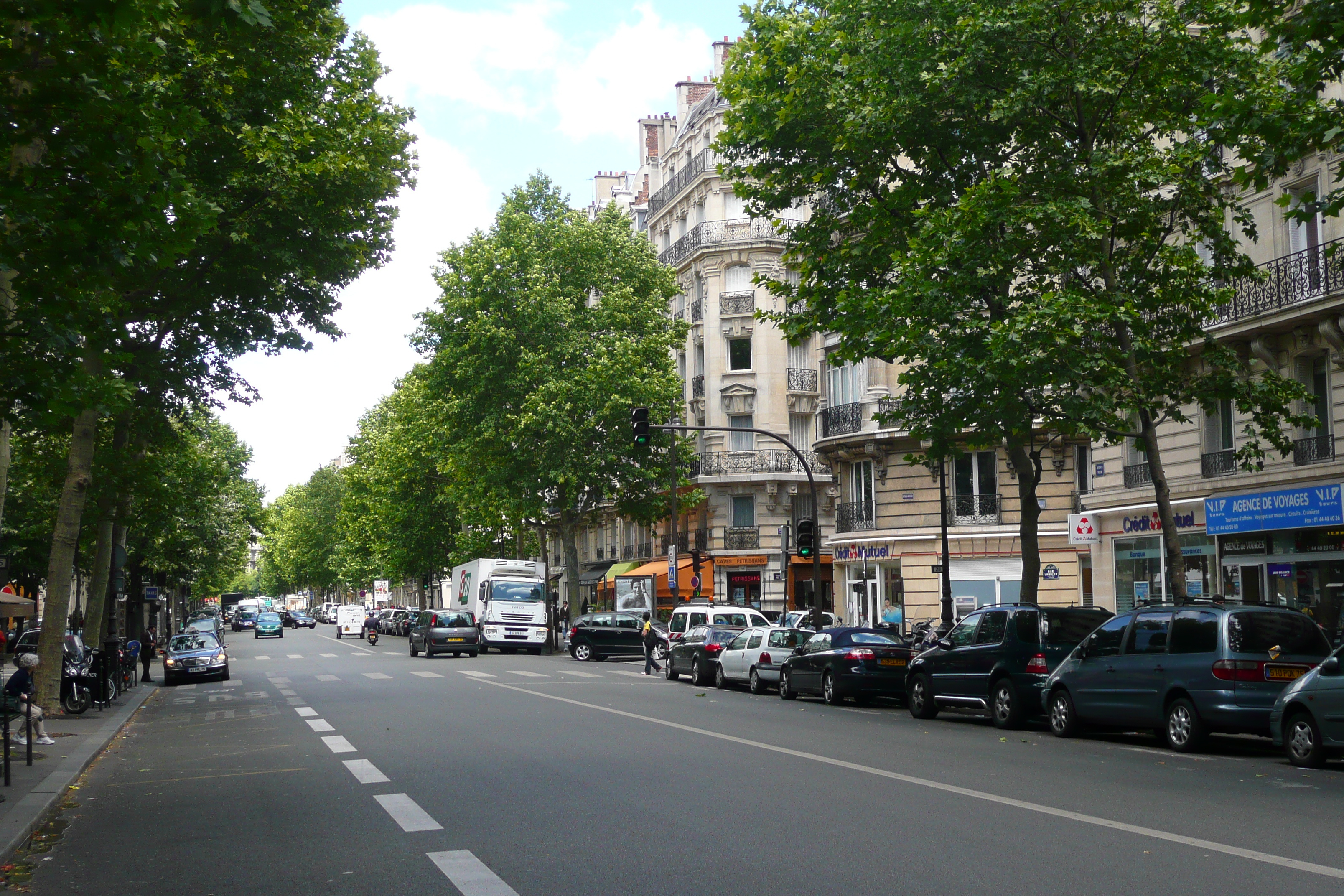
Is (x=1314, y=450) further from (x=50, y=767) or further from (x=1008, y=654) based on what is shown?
(x=50, y=767)

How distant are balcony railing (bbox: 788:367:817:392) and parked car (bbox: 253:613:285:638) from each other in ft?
132

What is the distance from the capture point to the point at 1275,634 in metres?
15.6

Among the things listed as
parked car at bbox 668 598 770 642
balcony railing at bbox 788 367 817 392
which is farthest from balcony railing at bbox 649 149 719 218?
parked car at bbox 668 598 770 642

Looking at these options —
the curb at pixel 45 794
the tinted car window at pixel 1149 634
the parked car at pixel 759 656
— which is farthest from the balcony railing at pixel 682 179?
the curb at pixel 45 794

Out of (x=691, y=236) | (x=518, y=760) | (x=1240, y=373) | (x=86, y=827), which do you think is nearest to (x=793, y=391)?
(x=691, y=236)

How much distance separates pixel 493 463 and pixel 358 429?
152ft

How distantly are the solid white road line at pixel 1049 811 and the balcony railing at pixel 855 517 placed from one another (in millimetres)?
28927

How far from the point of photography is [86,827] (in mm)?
10641

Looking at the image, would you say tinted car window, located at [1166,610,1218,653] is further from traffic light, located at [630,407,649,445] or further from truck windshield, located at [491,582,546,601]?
truck windshield, located at [491,582,546,601]

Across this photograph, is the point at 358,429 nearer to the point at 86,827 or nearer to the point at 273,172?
the point at 273,172

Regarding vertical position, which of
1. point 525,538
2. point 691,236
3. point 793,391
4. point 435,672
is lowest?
point 435,672

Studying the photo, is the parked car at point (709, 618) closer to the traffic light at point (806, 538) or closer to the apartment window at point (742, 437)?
the traffic light at point (806, 538)

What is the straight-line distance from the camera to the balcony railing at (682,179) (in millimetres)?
62500

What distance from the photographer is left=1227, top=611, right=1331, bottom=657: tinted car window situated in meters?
15.4
